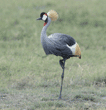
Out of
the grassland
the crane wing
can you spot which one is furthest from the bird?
the grassland

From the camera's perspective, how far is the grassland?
4559mm

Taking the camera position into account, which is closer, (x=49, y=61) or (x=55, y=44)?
(x=55, y=44)

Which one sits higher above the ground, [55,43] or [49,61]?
[55,43]

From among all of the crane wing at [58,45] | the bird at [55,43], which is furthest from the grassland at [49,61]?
the crane wing at [58,45]

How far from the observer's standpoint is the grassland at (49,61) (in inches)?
179

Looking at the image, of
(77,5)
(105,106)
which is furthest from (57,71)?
(77,5)

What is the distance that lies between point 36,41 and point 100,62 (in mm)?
3133

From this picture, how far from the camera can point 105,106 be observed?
13.8 ft

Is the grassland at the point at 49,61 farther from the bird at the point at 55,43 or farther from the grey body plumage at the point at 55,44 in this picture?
the grey body plumage at the point at 55,44

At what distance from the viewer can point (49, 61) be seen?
743cm

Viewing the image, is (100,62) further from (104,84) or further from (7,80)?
(7,80)

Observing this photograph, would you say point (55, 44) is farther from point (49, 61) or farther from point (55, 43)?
point (49, 61)

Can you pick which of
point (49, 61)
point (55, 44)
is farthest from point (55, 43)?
point (49, 61)

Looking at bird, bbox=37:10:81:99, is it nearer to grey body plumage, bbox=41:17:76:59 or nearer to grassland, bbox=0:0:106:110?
grey body plumage, bbox=41:17:76:59
